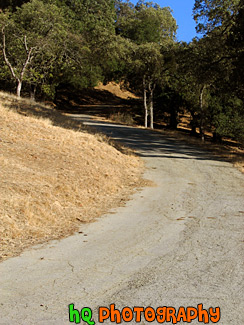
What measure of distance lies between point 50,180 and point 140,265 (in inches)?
174

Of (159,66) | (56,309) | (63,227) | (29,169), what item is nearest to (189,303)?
(56,309)

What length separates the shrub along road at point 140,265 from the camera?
3.68m

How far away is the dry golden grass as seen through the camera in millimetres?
6207

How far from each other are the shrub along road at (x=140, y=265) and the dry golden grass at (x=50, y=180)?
51 cm

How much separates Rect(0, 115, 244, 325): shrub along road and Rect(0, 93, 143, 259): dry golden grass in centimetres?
51

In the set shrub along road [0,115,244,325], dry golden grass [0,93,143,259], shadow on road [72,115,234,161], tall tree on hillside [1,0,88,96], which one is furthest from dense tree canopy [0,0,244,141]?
shrub along road [0,115,244,325]

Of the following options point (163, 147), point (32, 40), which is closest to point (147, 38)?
point (32, 40)

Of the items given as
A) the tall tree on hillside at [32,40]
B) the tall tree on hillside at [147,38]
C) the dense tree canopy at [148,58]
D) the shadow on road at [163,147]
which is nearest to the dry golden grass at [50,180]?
the shadow on road at [163,147]

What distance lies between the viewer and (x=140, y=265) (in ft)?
15.8

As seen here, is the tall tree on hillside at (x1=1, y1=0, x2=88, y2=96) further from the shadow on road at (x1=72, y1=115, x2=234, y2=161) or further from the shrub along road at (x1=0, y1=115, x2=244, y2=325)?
the shrub along road at (x1=0, y1=115, x2=244, y2=325)

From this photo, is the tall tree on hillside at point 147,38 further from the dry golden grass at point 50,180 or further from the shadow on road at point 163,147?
the dry golden grass at point 50,180

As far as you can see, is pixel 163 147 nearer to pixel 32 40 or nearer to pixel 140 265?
pixel 32 40

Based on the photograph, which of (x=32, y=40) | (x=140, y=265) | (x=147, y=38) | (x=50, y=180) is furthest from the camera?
(x=147, y=38)

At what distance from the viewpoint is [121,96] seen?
5719 cm
